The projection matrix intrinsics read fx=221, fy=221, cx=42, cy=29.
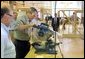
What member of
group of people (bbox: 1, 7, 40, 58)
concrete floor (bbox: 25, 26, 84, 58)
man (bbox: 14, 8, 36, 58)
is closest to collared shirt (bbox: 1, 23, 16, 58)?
group of people (bbox: 1, 7, 40, 58)

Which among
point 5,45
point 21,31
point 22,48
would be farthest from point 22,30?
point 5,45

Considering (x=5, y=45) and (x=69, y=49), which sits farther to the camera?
(x=69, y=49)

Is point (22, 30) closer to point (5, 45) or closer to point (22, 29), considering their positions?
point (22, 29)

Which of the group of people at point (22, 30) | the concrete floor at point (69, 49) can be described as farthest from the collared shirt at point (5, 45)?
the concrete floor at point (69, 49)

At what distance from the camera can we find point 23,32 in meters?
2.07

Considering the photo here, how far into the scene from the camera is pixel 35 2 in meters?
1.94

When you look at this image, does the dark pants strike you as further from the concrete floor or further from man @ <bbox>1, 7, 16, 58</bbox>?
man @ <bbox>1, 7, 16, 58</bbox>

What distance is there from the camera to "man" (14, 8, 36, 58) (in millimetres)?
1915

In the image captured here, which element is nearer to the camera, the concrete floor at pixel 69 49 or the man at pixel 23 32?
the man at pixel 23 32

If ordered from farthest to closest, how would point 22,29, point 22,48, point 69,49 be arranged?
point 69,49
point 22,48
point 22,29

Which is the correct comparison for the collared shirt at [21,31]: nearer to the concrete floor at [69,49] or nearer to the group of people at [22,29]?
the group of people at [22,29]

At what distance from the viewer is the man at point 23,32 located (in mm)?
1915

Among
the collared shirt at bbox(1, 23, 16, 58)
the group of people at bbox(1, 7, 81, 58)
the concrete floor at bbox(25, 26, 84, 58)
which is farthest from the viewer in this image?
the concrete floor at bbox(25, 26, 84, 58)

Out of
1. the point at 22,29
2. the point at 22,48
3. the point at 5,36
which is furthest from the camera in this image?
the point at 22,48
